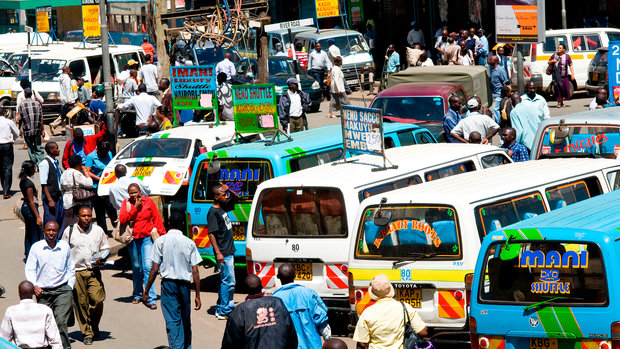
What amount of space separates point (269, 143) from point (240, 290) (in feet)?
6.71

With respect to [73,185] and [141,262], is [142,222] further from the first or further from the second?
[73,185]

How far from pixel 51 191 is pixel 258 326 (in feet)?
24.8

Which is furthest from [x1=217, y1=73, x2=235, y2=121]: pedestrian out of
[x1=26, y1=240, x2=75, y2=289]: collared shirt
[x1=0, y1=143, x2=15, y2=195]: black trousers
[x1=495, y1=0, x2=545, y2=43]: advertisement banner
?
[x1=26, y1=240, x2=75, y2=289]: collared shirt

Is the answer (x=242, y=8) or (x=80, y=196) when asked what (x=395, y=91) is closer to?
(x=242, y=8)

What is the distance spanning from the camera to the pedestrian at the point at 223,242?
9.79 meters

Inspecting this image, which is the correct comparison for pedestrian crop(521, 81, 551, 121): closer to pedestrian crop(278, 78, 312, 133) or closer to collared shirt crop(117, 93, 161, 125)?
pedestrian crop(278, 78, 312, 133)

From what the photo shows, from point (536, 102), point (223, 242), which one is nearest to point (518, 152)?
point (536, 102)

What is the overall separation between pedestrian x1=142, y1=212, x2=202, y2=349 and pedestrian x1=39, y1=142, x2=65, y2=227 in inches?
184

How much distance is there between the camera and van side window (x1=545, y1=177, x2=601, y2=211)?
334 inches

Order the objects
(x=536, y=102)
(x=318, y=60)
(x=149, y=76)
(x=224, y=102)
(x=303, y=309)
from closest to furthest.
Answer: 1. (x=303, y=309)
2. (x=536, y=102)
3. (x=224, y=102)
4. (x=149, y=76)
5. (x=318, y=60)

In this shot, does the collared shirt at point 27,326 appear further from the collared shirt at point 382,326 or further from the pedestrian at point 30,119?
the pedestrian at point 30,119

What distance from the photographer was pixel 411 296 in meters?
7.89

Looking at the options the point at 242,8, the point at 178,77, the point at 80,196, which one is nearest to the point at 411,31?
the point at 242,8

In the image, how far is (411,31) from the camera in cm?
3009
